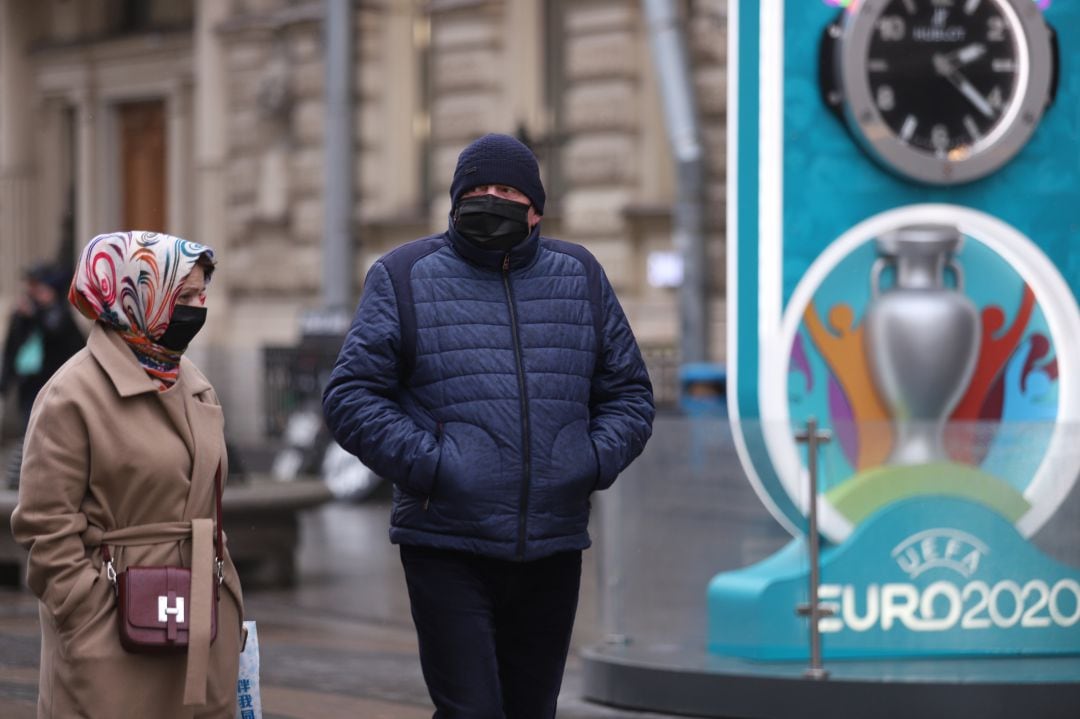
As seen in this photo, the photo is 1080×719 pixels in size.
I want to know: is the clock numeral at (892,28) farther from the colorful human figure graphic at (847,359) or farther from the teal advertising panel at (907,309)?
the colorful human figure graphic at (847,359)

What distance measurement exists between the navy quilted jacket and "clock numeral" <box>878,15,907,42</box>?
3385 mm

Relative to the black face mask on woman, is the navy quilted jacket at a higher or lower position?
lower

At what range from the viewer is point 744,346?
25.0 ft

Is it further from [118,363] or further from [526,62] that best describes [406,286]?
[526,62]

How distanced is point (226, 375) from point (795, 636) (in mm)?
15971

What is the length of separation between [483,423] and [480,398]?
2.1 inches

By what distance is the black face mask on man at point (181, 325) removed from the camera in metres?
4.37

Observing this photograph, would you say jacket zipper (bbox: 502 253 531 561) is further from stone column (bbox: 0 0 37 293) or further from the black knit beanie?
stone column (bbox: 0 0 37 293)

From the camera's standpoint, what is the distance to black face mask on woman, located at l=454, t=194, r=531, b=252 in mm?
4586

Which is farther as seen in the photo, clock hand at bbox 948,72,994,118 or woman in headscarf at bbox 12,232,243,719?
clock hand at bbox 948,72,994,118

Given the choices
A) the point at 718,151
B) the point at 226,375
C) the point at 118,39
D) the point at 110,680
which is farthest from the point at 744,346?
the point at 118,39

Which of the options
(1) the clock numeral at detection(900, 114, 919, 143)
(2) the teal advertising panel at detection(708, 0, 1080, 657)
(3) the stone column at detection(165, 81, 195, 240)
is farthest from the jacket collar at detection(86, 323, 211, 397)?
(3) the stone column at detection(165, 81, 195, 240)

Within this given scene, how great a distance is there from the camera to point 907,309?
7695 mm

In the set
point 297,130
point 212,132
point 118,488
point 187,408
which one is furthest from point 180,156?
point 118,488
